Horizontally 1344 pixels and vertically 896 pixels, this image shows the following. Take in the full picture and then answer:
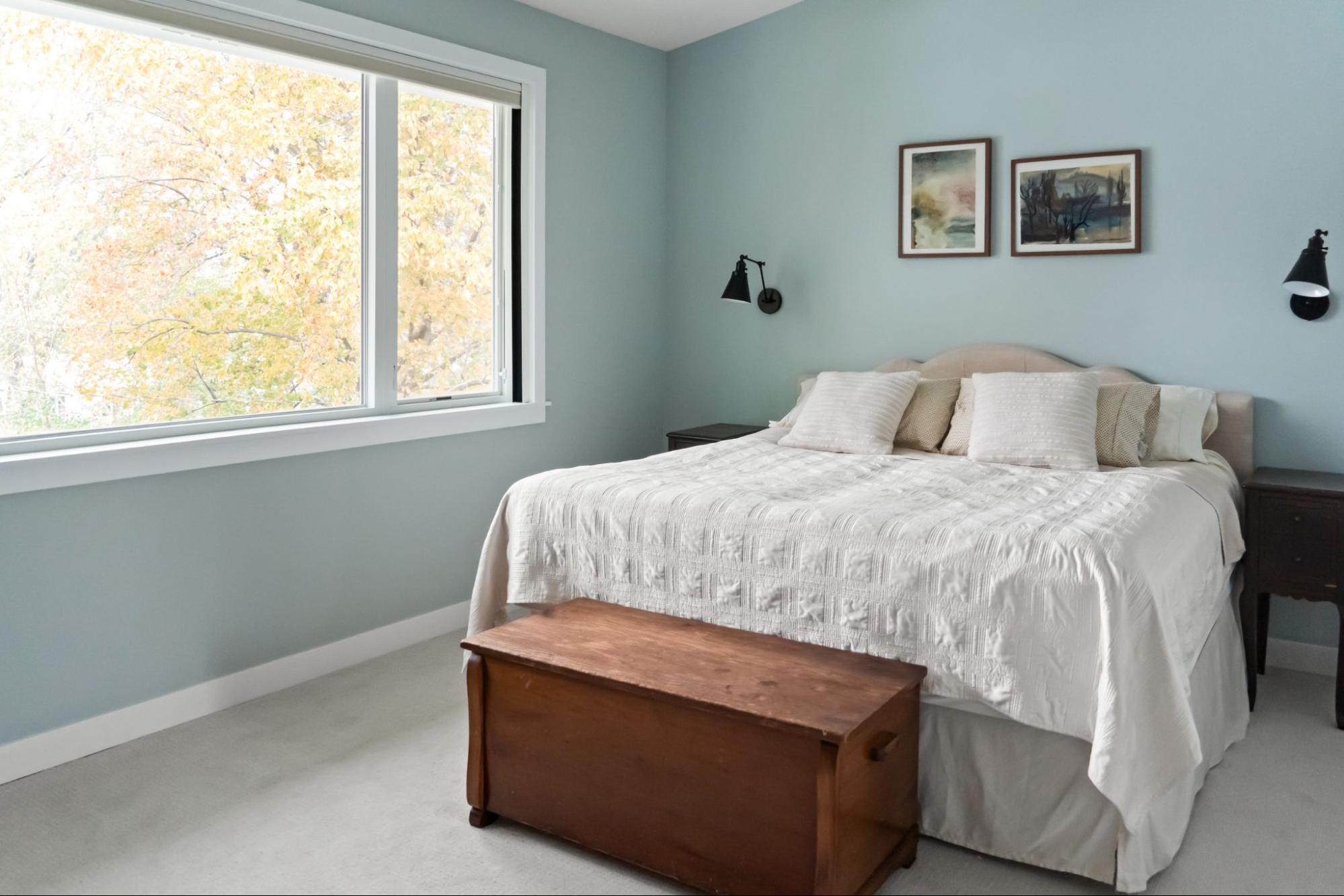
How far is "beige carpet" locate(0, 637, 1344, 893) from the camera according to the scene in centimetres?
221

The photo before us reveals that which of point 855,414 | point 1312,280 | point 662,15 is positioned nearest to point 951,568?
point 855,414

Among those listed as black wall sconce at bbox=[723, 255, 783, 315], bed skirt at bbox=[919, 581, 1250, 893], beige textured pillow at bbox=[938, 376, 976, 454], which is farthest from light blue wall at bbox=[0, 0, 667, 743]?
bed skirt at bbox=[919, 581, 1250, 893]

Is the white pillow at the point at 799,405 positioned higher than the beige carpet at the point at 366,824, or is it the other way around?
the white pillow at the point at 799,405

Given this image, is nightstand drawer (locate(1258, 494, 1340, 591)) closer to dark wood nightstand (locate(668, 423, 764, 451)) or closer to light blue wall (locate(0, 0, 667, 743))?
dark wood nightstand (locate(668, 423, 764, 451))

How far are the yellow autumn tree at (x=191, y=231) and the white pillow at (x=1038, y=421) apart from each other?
6.63ft

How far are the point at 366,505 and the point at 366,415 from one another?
1.05 feet

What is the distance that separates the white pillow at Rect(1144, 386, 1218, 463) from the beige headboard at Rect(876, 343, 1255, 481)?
0.17ft

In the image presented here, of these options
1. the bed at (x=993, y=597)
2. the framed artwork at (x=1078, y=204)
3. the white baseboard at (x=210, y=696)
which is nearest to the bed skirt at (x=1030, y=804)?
the bed at (x=993, y=597)

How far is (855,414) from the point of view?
3.84m

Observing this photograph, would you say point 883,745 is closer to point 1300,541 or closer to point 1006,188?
point 1300,541

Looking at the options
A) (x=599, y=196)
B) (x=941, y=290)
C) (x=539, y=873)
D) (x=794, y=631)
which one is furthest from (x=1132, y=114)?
Result: (x=539, y=873)

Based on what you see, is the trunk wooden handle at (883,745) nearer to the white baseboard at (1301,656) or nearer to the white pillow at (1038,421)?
the white pillow at (1038,421)

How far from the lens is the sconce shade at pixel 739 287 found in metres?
4.49

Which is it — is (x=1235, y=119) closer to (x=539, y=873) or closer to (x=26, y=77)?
(x=539, y=873)
